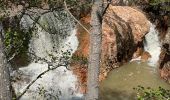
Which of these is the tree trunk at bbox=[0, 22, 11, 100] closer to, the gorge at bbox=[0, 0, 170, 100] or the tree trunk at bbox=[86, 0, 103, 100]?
the tree trunk at bbox=[86, 0, 103, 100]

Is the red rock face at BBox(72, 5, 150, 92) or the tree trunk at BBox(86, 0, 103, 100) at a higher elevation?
the tree trunk at BBox(86, 0, 103, 100)

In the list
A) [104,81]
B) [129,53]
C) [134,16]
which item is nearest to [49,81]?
[104,81]

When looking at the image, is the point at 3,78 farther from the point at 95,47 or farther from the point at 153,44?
the point at 153,44

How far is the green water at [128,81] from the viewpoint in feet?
59.3

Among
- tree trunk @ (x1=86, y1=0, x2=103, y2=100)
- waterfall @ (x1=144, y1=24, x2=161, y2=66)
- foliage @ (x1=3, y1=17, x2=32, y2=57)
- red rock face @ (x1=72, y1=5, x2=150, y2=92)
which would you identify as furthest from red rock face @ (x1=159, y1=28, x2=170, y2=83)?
tree trunk @ (x1=86, y1=0, x2=103, y2=100)

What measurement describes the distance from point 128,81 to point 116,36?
276cm

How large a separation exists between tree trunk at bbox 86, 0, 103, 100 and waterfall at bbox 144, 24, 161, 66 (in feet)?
50.9

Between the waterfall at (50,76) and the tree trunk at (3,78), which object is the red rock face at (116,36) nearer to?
Result: the waterfall at (50,76)

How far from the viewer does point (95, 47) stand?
6848mm

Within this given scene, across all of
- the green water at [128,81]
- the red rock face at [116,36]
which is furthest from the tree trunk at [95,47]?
the red rock face at [116,36]

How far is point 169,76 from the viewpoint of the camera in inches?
776

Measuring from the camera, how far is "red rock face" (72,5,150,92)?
19984 mm

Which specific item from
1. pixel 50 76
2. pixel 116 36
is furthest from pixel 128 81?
pixel 50 76

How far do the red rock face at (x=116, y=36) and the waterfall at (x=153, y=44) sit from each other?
25.1 inches
